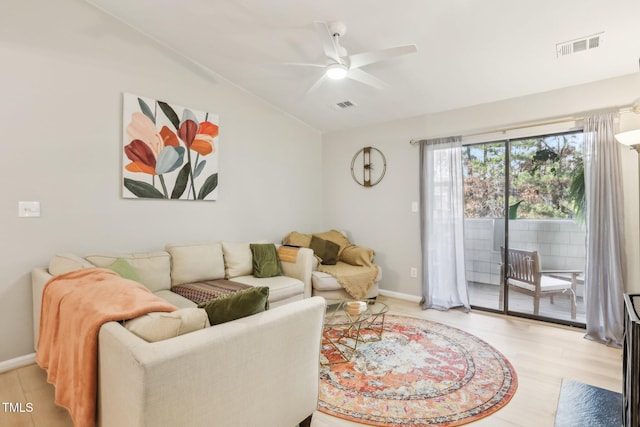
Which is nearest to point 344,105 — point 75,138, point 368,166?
point 368,166

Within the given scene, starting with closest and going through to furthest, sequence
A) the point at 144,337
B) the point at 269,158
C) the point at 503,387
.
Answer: the point at 144,337, the point at 503,387, the point at 269,158

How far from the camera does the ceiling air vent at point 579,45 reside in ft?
8.40

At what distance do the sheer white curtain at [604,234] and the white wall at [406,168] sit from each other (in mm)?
110

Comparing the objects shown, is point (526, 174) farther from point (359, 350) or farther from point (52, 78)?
point (52, 78)

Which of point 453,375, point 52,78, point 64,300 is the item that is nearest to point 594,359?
point 453,375

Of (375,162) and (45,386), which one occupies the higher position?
(375,162)

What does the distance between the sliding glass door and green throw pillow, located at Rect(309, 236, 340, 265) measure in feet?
5.52

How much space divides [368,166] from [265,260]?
2.11 meters

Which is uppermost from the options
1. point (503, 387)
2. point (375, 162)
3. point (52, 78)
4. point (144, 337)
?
point (52, 78)

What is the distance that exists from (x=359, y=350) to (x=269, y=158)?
282 centimetres

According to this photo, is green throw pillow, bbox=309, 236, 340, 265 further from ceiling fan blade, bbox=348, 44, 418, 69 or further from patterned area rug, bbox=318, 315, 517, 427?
ceiling fan blade, bbox=348, 44, 418, 69

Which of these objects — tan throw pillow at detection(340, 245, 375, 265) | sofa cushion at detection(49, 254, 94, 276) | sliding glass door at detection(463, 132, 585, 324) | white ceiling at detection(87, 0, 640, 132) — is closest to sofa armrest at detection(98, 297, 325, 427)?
sofa cushion at detection(49, 254, 94, 276)

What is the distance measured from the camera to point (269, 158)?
4.53 metres

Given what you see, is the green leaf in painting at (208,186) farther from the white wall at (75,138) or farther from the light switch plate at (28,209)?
the light switch plate at (28,209)
